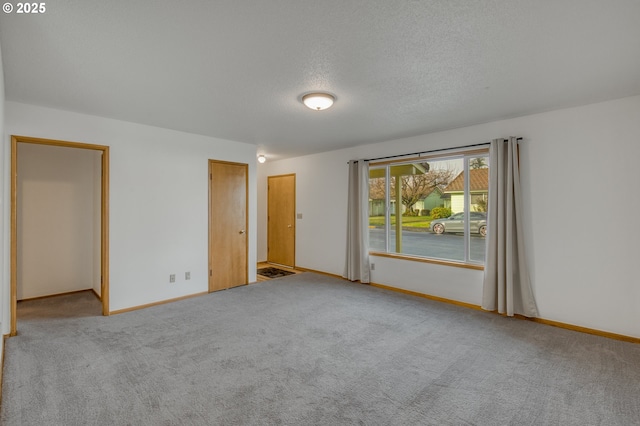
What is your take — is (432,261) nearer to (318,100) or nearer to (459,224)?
(459,224)

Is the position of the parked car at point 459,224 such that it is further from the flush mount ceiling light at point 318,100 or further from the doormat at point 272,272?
the doormat at point 272,272

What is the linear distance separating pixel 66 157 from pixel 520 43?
6042mm

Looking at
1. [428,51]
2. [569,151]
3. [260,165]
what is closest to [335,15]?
[428,51]

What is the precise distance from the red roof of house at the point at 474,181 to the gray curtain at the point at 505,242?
0.75 ft

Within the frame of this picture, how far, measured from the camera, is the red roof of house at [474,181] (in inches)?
167

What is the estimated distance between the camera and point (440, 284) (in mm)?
4570

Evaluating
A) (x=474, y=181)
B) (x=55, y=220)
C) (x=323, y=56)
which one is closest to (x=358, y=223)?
(x=474, y=181)

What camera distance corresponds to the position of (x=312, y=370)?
2596mm

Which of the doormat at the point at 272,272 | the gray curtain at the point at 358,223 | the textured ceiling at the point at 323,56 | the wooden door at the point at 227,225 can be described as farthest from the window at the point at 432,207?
the wooden door at the point at 227,225

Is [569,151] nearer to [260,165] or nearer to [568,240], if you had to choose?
[568,240]

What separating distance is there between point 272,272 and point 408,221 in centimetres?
305

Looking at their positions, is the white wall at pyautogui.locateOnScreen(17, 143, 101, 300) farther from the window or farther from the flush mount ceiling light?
the window

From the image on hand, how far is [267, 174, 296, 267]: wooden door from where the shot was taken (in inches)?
272

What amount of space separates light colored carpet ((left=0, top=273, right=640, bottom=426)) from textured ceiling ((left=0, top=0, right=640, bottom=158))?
2487 mm
